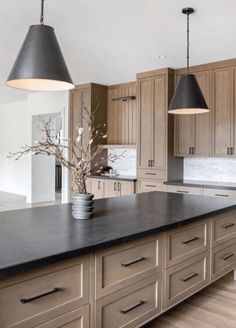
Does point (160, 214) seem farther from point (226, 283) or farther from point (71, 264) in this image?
point (226, 283)

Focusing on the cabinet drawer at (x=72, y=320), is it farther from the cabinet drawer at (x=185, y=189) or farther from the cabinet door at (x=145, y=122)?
the cabinet door at (x=145, y=122)

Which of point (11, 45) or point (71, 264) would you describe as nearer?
point (71, 264)

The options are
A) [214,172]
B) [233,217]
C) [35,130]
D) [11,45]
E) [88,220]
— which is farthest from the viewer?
[35,130]

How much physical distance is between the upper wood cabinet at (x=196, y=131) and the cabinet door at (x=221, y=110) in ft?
0.32

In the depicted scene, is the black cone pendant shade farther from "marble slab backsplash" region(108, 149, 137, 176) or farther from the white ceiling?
"marble slab backsplash" region(108, 149, 137, 176)

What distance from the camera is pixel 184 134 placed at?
17.4 feet

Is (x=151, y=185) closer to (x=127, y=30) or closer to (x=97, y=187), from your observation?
(x=97, y=187)

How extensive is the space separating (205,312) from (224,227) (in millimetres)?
747

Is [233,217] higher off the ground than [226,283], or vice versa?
[233,217]

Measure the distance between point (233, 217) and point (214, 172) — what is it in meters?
2.30

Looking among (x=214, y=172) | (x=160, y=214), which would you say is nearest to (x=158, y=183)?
(x=214, y=172)

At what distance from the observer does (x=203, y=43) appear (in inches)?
163

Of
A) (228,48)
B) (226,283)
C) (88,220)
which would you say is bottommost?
(226,283)

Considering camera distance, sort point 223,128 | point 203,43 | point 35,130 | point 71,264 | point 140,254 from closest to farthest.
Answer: point 71,264, point 140,254, point 203,43, point 223,128, point 35,130
